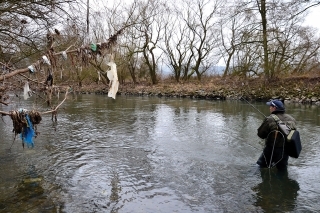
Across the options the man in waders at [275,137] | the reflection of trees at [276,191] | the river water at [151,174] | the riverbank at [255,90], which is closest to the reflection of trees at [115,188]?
the river water at [151,174]

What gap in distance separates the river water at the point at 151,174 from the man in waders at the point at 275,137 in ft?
0.93

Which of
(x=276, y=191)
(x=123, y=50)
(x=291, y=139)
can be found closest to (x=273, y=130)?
(x=291, y=139)

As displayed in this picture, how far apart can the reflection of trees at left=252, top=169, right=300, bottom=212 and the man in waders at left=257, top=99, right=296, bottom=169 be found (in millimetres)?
276

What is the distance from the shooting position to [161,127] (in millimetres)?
13188

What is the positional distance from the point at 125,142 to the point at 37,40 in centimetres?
411

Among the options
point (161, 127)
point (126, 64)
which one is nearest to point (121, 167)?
point (161, 127)

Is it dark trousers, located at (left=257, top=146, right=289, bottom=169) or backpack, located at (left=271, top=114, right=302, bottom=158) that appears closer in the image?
backpack, located at (left=271, top=114, right=302, bottom=158)

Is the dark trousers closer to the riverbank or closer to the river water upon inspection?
the river water

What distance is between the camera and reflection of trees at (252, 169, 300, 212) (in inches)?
209

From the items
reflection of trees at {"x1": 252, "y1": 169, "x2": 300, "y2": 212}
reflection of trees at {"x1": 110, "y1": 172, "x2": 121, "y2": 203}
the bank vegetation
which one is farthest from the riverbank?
reflection of trees at {"x1": 252, "y1": 169, "x2": 300, "y2": 212}

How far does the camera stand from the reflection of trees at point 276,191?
5.30 meters

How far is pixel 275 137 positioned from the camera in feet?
21.9

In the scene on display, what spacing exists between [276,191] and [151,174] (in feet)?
8.60

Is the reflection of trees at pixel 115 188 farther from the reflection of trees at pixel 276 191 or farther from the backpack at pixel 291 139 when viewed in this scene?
the backpack at pixel 291 139
